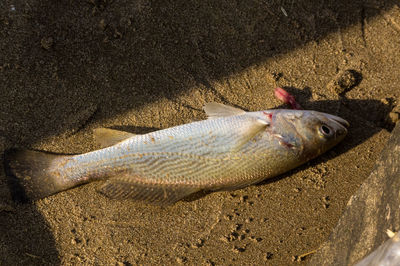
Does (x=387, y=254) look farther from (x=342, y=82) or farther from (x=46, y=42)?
(x=46, y=42)

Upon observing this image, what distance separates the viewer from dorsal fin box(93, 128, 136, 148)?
379cm

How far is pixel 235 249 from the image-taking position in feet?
12.5

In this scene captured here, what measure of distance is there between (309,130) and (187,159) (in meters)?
1.20

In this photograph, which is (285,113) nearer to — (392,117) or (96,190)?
(392,117)

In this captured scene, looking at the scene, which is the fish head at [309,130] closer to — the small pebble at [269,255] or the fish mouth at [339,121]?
the fish mouth at [339,121]

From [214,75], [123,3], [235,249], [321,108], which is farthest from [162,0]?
[235,249]

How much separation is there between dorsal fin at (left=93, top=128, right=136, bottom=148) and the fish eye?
6.06 ft

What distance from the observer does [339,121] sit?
12.5 ft

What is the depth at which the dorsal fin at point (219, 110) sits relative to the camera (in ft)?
12.6

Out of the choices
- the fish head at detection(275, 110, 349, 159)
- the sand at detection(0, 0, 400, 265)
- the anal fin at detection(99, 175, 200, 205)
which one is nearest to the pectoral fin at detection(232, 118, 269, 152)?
the fish head at detection(275, 110, 349, 159)

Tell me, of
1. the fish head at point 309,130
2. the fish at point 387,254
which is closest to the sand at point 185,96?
the fish head at point 309,130

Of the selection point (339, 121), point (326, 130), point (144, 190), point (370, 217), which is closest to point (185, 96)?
point (144, 190)

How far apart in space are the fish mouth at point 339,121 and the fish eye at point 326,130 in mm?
105

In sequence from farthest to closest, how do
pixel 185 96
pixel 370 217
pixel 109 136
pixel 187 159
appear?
1. pixel 185 96
2. pixel 109 136
3. pixel 187 159
4. pixel 370 217
